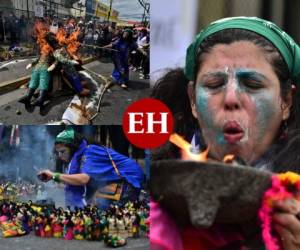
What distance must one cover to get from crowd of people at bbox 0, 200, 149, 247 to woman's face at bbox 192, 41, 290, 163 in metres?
0.55

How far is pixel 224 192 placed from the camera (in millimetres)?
2182

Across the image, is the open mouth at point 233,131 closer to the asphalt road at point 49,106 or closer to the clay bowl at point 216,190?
the clay bowl at point 216,190

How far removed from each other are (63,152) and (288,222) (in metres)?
1.19

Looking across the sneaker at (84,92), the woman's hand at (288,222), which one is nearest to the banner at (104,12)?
the sneaker at (84,92)

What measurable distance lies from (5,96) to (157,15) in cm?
90

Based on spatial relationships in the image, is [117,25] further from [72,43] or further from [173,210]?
[173,210]

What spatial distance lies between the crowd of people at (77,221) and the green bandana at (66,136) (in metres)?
0.36

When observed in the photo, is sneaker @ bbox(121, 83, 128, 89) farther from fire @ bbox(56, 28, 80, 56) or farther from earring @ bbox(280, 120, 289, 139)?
earring @ bbox(280, 120, 289, 139)

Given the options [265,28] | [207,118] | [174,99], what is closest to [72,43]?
[174,99]

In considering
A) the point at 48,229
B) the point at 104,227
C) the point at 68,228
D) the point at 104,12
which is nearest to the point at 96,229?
the point at 104,227

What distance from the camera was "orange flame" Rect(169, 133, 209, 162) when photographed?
235cm

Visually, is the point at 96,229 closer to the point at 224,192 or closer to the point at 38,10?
the point at 224,192

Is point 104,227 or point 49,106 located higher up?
point 49,106

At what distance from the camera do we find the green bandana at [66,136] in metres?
2.65
